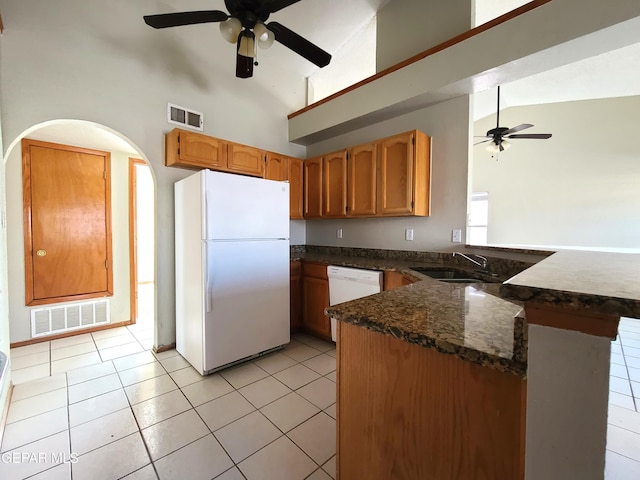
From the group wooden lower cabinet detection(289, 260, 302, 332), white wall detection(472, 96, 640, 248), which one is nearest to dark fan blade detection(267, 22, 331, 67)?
wooden lower cabinet detection(289, 260, 302, 332)

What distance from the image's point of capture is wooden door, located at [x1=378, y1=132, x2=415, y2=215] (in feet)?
8.15

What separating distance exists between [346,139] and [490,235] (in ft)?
13.2

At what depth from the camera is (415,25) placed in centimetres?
254

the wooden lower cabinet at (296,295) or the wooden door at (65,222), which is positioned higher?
the wooden door at (65,222)

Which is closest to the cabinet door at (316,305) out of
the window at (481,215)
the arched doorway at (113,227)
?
the arched doorway at (113,227)

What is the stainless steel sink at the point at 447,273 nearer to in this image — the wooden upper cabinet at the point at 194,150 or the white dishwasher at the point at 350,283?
the white dishwasher at the point at 350,283

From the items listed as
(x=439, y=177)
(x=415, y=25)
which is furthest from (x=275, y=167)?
(x=415, y=25)

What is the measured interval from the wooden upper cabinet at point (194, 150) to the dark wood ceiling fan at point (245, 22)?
0.87 metres

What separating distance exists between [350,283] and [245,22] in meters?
2.14

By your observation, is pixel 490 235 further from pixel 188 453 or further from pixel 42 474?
pixel 42 474

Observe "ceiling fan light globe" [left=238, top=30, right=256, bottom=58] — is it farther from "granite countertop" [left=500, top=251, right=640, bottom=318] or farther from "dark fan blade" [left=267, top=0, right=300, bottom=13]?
"granite countertop" [left=500, top=251, right=640, bottom=318]

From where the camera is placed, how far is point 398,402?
0.84 metres

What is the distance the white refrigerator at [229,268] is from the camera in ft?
6.92

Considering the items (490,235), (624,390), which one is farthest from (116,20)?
(490,235)
